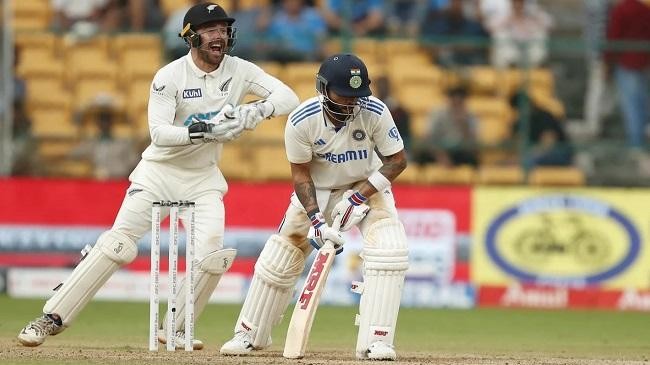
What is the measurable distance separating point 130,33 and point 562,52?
16.3 ft

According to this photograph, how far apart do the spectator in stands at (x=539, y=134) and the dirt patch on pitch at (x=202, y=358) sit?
6022 millimetres

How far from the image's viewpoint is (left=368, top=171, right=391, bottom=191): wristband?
8.52m

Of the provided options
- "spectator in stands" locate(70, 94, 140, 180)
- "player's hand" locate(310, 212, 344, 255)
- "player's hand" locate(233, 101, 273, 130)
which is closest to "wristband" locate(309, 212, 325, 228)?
"player's hand" locate(310, 212, 344, 255)

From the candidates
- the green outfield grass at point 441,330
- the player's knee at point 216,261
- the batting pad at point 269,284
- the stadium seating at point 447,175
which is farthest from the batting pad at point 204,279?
the stadium seating at point 447,175

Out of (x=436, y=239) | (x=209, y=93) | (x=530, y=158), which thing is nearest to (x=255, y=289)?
(x=209, y=93)

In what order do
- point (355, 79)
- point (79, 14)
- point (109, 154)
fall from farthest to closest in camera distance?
1. point (79, 14)
2. point (109, 154)
3. point (355, 79)

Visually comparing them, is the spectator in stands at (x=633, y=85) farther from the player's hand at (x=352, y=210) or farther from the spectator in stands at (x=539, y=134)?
the player's hand at (x=352, y=210)

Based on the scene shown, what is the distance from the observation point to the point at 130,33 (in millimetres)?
15805

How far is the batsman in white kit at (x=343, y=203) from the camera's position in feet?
27.1

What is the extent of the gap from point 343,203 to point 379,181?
26 cm

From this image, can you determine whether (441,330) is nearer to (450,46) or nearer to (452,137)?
(452,137)

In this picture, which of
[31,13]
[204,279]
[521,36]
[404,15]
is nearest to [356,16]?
[404,15]

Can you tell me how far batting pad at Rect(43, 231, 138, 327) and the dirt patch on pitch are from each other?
0.27 m

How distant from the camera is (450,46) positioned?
1531 cm
